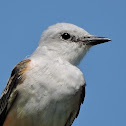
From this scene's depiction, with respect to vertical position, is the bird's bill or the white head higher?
the bird's bill

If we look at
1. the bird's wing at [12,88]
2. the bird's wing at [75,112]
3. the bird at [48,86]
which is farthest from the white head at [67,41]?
the bird's wing at [75,112]

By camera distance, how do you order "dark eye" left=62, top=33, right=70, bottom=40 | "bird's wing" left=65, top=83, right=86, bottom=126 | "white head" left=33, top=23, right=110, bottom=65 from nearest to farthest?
"bird's wing" left=65, top=83, right=86, bottom=126 < "white head" left=33, top=23, right=110, bottom=65 < "dark eye" left=62, top=33, right=70, bottom=40

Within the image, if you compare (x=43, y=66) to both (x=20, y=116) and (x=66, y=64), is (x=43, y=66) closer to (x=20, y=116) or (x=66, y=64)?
(x=66, y=64)

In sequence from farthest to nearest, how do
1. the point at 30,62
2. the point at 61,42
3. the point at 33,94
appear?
the point at 61,42, the point at 30,62, the point at 33,94

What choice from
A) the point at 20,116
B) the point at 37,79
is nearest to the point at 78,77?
the point at 37,79

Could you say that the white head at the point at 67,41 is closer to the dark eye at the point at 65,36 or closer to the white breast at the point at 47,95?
the dark eye at the point at 65,36

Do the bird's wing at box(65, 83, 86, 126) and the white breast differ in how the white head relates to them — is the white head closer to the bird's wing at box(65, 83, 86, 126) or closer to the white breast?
the white breast

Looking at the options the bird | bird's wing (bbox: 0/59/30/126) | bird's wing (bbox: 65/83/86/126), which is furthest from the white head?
bird's wing (bbox: 65/83/86/126)
